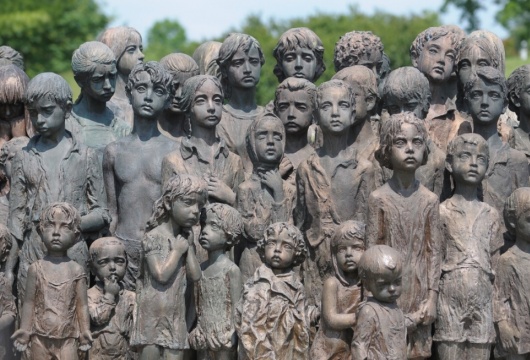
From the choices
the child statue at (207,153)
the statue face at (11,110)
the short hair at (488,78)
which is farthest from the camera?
the statue face at (11,110)

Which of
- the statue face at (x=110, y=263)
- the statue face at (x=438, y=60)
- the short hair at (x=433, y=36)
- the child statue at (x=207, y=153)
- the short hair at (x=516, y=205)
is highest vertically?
the short hair at (x=433, y=36)

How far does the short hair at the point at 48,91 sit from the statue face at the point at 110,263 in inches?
50.1

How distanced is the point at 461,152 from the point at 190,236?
2.26m

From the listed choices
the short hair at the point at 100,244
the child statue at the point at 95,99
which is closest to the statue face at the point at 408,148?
the short hair at the point at 100,244

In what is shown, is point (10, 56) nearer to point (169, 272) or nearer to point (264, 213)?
point (264, 213)

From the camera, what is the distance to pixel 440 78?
1532cm

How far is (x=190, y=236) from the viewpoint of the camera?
43.2ft

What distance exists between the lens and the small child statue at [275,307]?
42.2 ft

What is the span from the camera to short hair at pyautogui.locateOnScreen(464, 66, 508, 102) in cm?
1402

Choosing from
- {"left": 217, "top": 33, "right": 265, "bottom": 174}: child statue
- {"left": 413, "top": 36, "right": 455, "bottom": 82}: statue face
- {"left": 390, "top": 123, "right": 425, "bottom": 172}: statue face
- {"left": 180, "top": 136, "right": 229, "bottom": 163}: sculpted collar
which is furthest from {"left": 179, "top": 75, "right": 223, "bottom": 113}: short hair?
{"left": 413, "top": 36, "right": 455, "bottom": 82}: statue face

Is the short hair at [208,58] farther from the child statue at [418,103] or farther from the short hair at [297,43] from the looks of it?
the child statue at [418,103]

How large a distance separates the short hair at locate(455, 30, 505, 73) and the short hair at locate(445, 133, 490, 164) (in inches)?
67.8

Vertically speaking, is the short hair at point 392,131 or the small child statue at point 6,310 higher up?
the short hair at point 392,131

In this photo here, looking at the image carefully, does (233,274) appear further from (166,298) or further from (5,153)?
(5,153)
